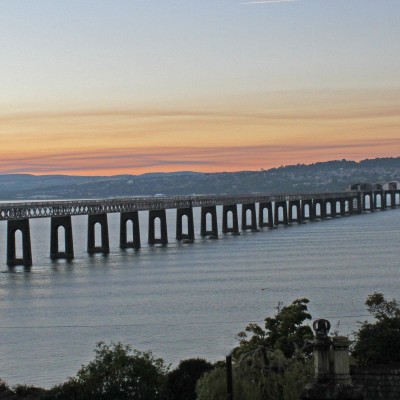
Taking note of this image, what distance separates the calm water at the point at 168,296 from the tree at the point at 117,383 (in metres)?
10.8

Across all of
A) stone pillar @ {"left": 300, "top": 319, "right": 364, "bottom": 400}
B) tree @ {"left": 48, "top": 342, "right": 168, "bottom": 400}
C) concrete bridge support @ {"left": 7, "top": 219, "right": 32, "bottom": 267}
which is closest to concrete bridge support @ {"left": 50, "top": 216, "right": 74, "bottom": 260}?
concrete bridge support @ {"left": 7, "top": 219, "right": 32, "bottom": 267}

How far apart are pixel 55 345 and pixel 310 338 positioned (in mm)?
21563

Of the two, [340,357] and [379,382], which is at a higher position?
[340,357]

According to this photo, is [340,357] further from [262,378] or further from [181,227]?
[181,227]

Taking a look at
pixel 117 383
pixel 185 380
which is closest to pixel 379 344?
pixel 185 380

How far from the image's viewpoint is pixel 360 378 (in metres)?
29.4

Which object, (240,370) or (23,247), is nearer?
(240,370)

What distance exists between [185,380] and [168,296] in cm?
4070

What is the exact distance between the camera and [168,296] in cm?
7612

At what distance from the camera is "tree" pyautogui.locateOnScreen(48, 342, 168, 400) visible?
34125 mm

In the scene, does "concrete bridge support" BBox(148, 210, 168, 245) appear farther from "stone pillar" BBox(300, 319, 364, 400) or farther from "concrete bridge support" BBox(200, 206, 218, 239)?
"stone pillar" BBox(300, 319, 364, 400)

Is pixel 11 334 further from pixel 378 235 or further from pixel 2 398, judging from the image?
pixel 378 235

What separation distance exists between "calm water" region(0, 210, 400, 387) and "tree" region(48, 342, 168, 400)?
1079 cm

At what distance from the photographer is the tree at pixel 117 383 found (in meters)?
34.1
